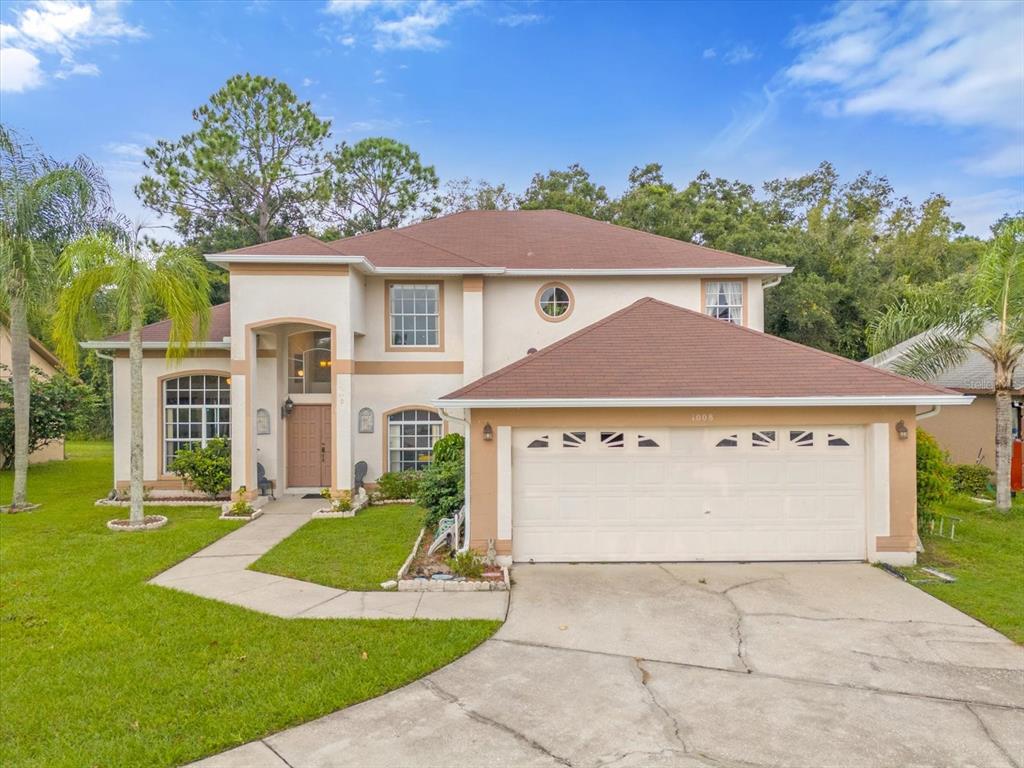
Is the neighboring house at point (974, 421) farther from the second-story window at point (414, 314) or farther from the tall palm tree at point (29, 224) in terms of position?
the tall palm tree at point (29, 224)

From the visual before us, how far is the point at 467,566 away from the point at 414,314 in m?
7.74

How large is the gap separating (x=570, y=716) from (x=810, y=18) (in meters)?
19.3

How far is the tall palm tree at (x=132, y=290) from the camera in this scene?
1026 cm

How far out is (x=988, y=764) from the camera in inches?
149

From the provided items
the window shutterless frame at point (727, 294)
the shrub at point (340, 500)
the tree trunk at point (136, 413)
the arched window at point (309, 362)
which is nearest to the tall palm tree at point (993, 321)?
the window shutterless frame at point (727, 294)

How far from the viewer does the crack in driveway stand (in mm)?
3928

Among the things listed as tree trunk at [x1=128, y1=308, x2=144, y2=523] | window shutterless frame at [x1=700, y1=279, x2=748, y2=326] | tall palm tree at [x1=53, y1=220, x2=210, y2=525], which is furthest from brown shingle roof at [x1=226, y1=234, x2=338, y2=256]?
window shutterless frame at [x1=700, y1=279, x2=748, y2=326]

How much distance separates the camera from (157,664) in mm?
5254

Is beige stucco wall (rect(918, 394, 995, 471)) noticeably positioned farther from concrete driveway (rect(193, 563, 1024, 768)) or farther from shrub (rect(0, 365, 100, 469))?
shrub (rect(0, 365, 100, 469))

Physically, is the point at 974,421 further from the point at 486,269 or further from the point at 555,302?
the point at 486,269

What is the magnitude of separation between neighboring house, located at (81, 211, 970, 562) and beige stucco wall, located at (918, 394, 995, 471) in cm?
702

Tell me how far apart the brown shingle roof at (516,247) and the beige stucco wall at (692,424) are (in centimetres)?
615

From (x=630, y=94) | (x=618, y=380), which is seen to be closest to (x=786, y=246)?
(x=630, y=94)

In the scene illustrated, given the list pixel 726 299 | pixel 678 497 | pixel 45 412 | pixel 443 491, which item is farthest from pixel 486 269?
pixel 45 412
